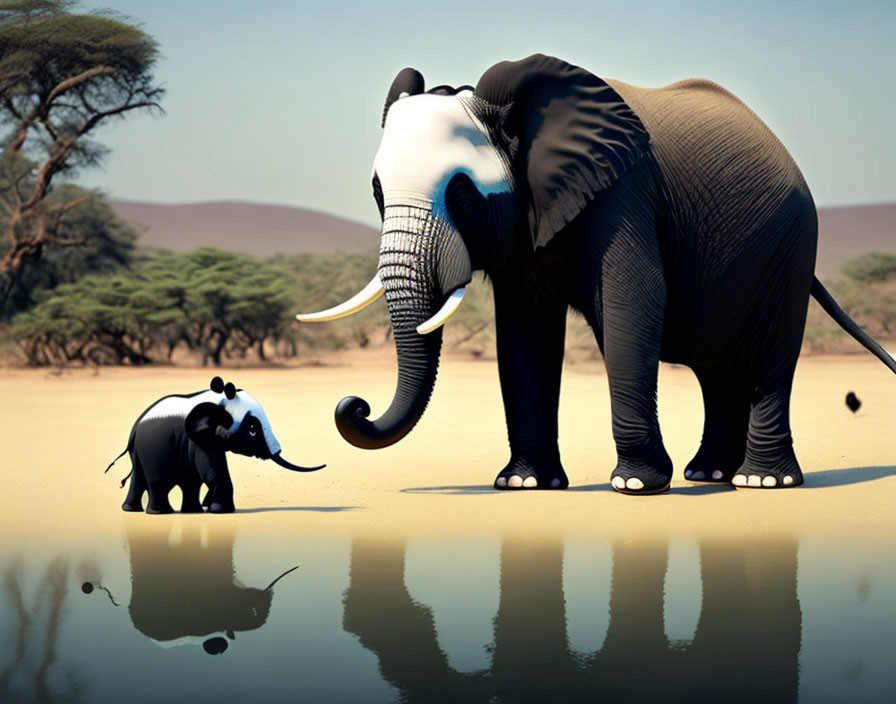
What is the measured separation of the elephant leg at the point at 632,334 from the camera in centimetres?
852

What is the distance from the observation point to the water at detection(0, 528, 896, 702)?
14.9 feet

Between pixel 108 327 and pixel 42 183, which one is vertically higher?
pixel 42 183

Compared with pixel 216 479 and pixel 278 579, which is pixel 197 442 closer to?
pixel 216 479

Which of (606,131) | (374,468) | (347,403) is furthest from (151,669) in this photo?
(374,468)

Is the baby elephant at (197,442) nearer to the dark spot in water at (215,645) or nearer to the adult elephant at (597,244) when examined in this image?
the adult elephant at (597,244)

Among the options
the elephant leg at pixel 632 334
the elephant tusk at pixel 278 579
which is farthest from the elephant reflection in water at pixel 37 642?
the elephant leg at pixel 632 334

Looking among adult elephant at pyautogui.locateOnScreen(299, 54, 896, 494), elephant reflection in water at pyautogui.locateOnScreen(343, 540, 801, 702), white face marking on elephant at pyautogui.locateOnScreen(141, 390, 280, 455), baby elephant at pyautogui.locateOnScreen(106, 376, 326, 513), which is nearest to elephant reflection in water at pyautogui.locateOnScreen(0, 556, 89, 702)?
elephant reflection in water at pyautogui.locateOnScreen(343, 540, 801, 702)

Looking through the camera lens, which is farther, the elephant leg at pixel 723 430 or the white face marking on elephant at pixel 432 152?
the elephant leg at pixel 723 430

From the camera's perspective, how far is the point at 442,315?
8.05 metres

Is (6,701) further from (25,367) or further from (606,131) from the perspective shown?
(25,367)

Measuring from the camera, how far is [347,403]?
26.0ft

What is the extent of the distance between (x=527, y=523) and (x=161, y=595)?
261 centimetres

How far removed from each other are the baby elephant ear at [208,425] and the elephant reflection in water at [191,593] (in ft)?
1.90

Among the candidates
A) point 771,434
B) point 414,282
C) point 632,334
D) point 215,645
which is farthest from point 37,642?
point 771,434
